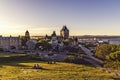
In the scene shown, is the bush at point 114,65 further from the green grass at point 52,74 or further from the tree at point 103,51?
the tree at point 103,51

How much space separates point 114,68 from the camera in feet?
234

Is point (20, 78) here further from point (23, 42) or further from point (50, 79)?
point (23, 42)

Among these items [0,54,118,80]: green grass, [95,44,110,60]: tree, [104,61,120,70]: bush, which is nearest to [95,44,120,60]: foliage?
[95,44,110,60]: tree

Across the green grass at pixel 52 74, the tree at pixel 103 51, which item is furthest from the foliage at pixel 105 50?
the green grass at pixel 52 74

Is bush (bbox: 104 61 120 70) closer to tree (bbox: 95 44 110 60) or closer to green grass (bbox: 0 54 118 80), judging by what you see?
green grass (bbox: 0 54 118 80)

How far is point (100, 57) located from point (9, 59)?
1248 inches

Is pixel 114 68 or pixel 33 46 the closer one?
pixel 114 68

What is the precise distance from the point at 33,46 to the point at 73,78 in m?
125

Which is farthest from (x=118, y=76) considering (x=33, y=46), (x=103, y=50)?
(x=33, y=46)

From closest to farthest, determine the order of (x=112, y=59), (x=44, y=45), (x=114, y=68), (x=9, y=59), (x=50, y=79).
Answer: (x=50, y=79) < (x=114, y=68) < (x=112, y=59) < (x=9, y=59) < (x=44, y=45)

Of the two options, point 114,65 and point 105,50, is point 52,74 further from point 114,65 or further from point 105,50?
point 105,50

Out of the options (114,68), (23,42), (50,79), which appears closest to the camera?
(50,79)

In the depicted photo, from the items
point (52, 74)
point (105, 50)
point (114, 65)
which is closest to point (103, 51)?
point (105, 50)

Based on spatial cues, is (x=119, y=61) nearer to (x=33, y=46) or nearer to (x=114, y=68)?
(x=114, y=68)
